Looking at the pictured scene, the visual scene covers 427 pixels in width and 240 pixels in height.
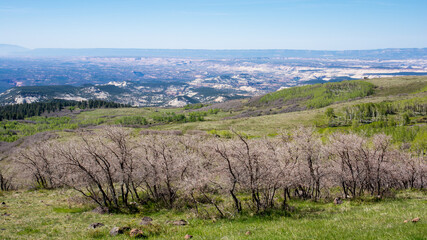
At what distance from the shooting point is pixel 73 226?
73.8 feet

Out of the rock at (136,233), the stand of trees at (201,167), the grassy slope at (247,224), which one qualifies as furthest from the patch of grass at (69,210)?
the rock at (136,233)

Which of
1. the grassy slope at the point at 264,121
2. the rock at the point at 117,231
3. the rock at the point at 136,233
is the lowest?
the grassy slope at the point at 264,121

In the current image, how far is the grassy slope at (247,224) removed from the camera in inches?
551

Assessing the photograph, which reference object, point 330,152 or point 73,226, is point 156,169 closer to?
point 73,226

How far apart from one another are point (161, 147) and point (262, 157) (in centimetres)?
1271

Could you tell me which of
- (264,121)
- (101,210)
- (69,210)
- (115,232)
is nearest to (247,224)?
(115,232)

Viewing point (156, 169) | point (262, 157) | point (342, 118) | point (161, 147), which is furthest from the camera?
point (342, 118)

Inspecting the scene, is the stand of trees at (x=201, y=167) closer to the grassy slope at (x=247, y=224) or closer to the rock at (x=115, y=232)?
the grassy slope at (x=247, y=224)

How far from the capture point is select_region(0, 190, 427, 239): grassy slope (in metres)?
14.0

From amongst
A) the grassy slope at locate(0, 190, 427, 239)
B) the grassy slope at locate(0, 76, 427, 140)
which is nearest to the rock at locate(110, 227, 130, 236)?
the grassy slope at locate(0, 190, 427, 239)

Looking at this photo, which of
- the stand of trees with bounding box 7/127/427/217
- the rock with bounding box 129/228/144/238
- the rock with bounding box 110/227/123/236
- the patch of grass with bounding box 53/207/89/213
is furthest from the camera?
the patch of grass with bounding box 53/207/89/213

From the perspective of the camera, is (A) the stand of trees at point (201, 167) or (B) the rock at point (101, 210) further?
(B) the rock at point (101, 210)

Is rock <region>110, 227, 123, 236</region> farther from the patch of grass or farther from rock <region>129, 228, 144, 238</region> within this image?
the patch of grass

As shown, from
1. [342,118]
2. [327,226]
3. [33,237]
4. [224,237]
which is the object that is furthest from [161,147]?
[342,118]
